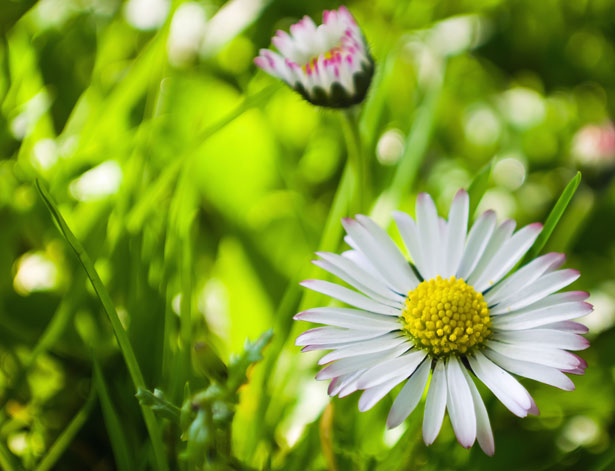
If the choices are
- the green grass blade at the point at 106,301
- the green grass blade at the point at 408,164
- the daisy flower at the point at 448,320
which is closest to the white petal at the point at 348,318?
the daisy flower at the point at 448,320

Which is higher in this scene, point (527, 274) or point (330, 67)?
point (330, 67)

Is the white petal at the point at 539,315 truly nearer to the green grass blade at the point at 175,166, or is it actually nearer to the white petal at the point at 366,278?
the white petal at the point at 366,278

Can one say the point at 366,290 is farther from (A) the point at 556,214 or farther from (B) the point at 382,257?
(A) the point at 556,214

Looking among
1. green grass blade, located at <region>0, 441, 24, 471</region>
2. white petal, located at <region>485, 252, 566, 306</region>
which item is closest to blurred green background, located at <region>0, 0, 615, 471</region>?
green grass blade, located at <region>0, 441, 24, 471</region>

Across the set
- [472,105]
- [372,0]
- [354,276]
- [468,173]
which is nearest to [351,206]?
[354,276]

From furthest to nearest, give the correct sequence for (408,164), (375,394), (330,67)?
(408,164) → (330,67) → (375,394)

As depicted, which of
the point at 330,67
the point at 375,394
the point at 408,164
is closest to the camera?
the point at 375,394

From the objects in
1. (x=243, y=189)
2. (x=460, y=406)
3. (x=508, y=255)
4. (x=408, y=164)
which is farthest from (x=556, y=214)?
(x=243, y=189)
